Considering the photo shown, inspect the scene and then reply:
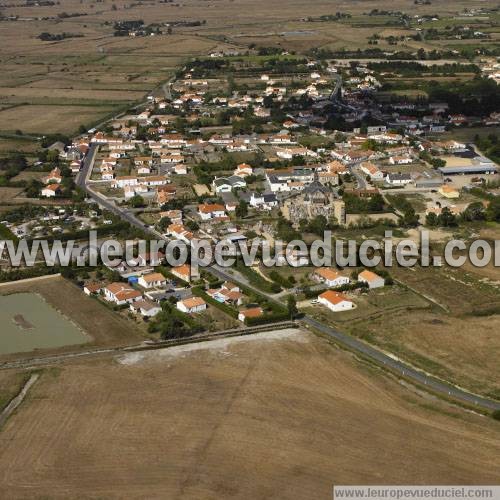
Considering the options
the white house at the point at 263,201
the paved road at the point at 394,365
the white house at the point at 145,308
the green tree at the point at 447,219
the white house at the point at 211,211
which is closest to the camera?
the paved road at the point at 394,365

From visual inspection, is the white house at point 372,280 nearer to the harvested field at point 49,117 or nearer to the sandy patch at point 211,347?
the sandy patch at point 211,347

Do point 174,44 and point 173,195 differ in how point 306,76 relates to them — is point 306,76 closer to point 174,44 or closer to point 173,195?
point 174,44

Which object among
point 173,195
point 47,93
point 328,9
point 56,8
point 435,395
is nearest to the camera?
point 435,395

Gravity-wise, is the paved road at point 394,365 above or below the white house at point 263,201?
below

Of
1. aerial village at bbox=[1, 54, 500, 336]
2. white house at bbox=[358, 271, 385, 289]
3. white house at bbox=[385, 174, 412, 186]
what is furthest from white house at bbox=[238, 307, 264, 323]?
white house at bbox=[385, 174, 412, 186]

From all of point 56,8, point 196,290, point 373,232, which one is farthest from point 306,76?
point 56,8

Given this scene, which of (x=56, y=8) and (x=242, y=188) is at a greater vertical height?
(x=56, y=8)

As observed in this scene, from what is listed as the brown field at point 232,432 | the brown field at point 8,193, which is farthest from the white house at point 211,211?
the brown field at point 232,432
